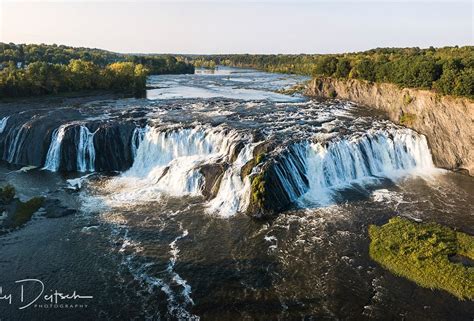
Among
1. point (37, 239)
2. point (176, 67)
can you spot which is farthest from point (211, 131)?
point (176, 67)

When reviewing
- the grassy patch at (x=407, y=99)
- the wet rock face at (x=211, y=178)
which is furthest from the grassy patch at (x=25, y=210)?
the grassy patch at (x=407, y=99)

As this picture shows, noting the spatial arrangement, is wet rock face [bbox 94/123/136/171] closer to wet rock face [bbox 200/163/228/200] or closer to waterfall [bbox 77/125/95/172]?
waterfall [bbox 77/125/95/172]

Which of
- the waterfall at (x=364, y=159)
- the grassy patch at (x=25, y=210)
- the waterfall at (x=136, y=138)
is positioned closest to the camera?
the grassy patch at (x=25, y=210)

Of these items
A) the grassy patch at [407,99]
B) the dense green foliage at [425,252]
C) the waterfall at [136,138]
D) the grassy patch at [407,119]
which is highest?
the grassy patch at [407,99]

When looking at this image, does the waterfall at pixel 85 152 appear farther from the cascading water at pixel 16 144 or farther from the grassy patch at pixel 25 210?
the grassy patch at pixel 25 210

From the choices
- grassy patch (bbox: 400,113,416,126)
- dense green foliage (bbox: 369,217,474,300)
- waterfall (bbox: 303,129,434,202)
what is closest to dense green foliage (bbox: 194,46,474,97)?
grassy patch (bbox: 400,113,416,126)

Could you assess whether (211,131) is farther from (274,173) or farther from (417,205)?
(417,205)
